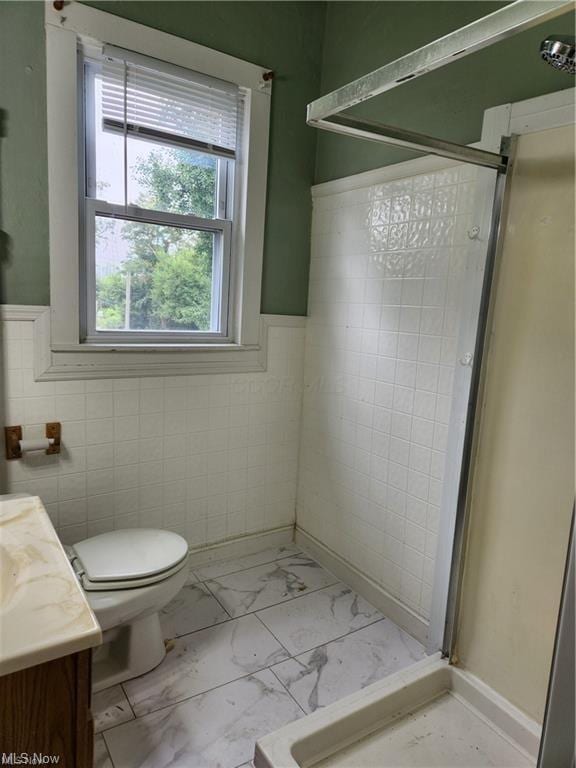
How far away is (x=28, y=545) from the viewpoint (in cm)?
107

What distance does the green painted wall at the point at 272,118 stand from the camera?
1691mm

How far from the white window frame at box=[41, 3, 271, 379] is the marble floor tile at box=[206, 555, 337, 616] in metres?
0.99

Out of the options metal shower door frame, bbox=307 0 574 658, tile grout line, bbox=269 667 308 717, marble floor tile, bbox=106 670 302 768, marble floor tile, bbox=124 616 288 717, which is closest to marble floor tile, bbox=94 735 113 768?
marble floor tile, bbox=106 670 302 768

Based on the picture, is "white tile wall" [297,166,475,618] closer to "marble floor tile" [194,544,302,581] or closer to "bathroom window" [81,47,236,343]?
"marble floor tile" [194,544,302,581]

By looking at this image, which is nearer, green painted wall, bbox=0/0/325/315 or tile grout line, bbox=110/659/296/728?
tile grout line, bbox=110/659/296/728

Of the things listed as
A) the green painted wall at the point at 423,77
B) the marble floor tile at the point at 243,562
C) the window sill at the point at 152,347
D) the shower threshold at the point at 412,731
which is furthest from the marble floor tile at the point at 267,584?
the green painted wall at the point at 423,77

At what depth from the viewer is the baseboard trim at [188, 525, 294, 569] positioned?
2373mm

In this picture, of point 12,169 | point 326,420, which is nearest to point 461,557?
point 326,420

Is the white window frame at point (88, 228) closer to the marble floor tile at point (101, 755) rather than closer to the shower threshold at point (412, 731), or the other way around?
the marble floor tile at point (101, 755)

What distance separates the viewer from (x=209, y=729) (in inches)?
59.4

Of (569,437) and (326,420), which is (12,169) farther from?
Answer: (569,437)

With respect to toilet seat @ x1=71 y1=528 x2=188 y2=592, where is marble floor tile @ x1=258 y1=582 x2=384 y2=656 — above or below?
below

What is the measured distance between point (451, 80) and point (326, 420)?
1.48m

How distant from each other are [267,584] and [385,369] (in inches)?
44.6
